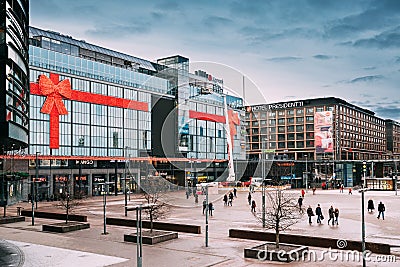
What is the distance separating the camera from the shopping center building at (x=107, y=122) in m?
79.6

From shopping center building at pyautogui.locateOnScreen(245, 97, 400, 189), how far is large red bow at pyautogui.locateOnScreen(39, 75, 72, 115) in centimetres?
4707

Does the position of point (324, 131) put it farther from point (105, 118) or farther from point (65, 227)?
point (65, 227)

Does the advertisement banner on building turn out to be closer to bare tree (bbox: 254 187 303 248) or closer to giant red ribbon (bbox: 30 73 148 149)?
giant red ribbon (bbox: 30 73 148 149)

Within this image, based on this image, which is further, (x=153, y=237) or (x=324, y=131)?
(x=324, y=131)

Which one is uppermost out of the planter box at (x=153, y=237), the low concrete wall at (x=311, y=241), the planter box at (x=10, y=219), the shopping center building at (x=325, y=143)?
the shopping center building at (x=325, y=143)

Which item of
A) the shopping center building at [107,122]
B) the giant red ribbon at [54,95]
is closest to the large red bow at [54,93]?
the giant red ribbon at [54,95]

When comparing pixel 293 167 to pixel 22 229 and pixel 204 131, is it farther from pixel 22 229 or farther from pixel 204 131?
pixel 22 229

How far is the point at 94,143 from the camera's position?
8994 cm

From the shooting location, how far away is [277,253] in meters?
25.2

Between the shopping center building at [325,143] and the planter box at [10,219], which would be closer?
the planter box at [10,219]

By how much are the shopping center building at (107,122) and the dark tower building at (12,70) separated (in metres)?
40.2

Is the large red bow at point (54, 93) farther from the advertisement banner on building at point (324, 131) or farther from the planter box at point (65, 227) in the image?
the advertisement banner on building at point (324, 131)

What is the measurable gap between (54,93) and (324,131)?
62.2m

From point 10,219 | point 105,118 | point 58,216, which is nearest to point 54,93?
point 105,118
